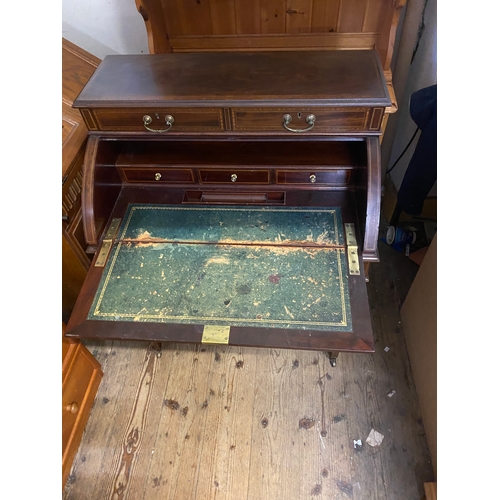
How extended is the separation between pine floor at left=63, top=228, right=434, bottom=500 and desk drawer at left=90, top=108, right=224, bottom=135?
0.94m

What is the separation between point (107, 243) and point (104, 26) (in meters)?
0.95

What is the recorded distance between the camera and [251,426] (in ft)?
4.52

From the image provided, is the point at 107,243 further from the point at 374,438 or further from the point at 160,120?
the point at 374,438

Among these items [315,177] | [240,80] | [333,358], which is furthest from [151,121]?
[333,358]

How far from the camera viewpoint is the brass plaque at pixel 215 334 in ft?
3.16

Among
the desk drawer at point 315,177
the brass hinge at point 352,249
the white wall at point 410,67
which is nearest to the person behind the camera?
the brass hinge at point 352,249

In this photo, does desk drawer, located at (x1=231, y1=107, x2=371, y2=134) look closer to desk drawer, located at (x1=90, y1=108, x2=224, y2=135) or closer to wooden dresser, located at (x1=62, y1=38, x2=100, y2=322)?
desk drawer, located at (x1=90, y1=108, x2=224, y2=135)

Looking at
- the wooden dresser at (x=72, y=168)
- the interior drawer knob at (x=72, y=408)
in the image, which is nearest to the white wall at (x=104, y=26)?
the wooden dresser at (x=72, y=168)

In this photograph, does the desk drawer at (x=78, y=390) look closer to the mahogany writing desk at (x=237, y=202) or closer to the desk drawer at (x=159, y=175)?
the mahogany writing desk at (x=237, y=202)

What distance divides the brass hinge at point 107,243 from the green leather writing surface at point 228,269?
19 mm

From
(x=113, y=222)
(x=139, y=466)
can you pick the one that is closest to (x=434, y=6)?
(x=113, y=222)

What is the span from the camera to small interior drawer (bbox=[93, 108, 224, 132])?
1.01m

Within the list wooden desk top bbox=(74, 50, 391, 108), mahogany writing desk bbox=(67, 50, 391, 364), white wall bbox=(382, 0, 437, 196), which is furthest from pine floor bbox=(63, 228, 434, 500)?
wooden desk top bbox=(74, 50, 391, 108)

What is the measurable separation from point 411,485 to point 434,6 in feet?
5.51
